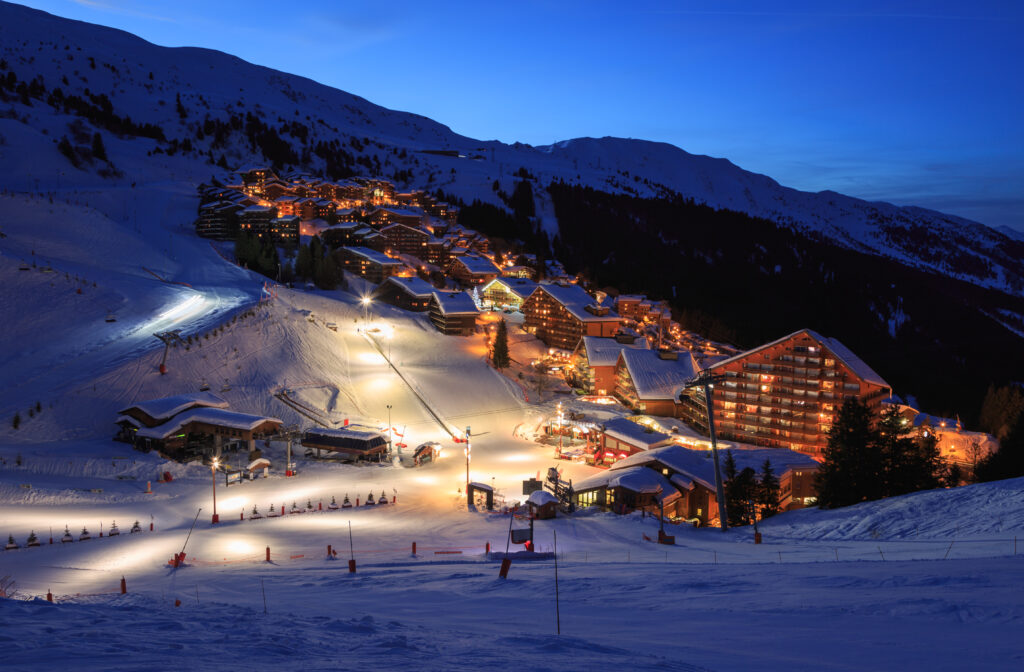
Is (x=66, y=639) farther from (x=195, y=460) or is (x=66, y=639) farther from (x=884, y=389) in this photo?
(x=884, y=389)

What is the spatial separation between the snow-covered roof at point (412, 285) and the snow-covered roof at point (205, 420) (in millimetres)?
31223

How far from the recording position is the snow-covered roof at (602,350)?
1969 inches

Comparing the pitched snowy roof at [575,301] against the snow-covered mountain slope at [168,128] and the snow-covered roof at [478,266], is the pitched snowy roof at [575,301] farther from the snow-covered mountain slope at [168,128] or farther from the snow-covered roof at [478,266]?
the snow-covered mountain slope at [168,128]

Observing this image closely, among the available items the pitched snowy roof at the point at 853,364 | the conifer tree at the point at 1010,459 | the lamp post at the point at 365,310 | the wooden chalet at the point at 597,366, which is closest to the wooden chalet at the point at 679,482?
the conifer tree at the point at 1010,459

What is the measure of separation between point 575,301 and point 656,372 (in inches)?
718

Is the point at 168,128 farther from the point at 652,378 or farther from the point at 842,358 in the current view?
the point at 842,358

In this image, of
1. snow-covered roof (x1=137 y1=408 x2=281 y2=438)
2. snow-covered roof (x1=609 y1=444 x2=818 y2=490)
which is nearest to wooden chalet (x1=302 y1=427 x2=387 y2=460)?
snow-covered roof (x1=137 y1=408 x2=281 y2=438)

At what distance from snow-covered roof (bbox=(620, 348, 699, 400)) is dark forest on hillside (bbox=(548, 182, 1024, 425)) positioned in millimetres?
37023

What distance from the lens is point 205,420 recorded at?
30.1 metres

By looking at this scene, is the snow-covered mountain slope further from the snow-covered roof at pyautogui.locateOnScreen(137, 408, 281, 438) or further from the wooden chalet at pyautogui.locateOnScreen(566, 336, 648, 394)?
the wooden chalet at pyautogui.locateOnScreen(566, 336, 648, 394)

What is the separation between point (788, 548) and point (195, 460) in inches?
1041

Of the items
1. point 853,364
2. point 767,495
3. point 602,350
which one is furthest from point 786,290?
point 767,495

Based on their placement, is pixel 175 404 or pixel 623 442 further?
pixel 623 442

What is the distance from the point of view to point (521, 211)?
12825cm
